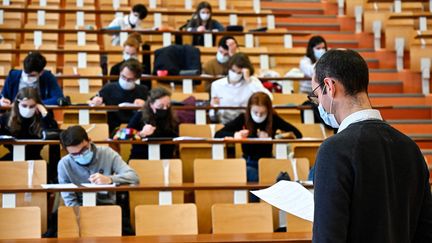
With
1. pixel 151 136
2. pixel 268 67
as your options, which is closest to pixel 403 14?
pixel 268 67

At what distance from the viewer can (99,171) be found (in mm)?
4832

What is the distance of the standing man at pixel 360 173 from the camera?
169 centimetres

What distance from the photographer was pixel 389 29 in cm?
785

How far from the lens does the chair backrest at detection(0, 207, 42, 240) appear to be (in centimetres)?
382

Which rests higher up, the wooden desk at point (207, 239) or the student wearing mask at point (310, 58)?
the student wearing mask at point (310, 58)

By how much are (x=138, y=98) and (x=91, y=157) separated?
156 centimetres

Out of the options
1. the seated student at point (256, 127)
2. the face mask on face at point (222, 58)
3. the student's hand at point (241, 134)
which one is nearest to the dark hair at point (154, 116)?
the seated student at point (256, 127)

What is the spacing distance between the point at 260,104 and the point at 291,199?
3635 millimetres

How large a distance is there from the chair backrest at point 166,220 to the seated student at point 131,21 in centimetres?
423

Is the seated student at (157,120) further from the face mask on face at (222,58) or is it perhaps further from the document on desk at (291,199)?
the document on desk at (291,199)

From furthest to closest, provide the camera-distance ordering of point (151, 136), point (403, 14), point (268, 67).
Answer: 1. point (403, 14)
2. point (268, 67)
3. point (151, 136)

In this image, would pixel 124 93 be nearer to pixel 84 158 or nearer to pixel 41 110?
pixel 41 110

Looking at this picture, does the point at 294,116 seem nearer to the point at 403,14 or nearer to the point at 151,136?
the point at 151,136

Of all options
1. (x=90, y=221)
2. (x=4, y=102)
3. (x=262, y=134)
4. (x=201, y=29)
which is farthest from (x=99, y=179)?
(x=201, y=29)
